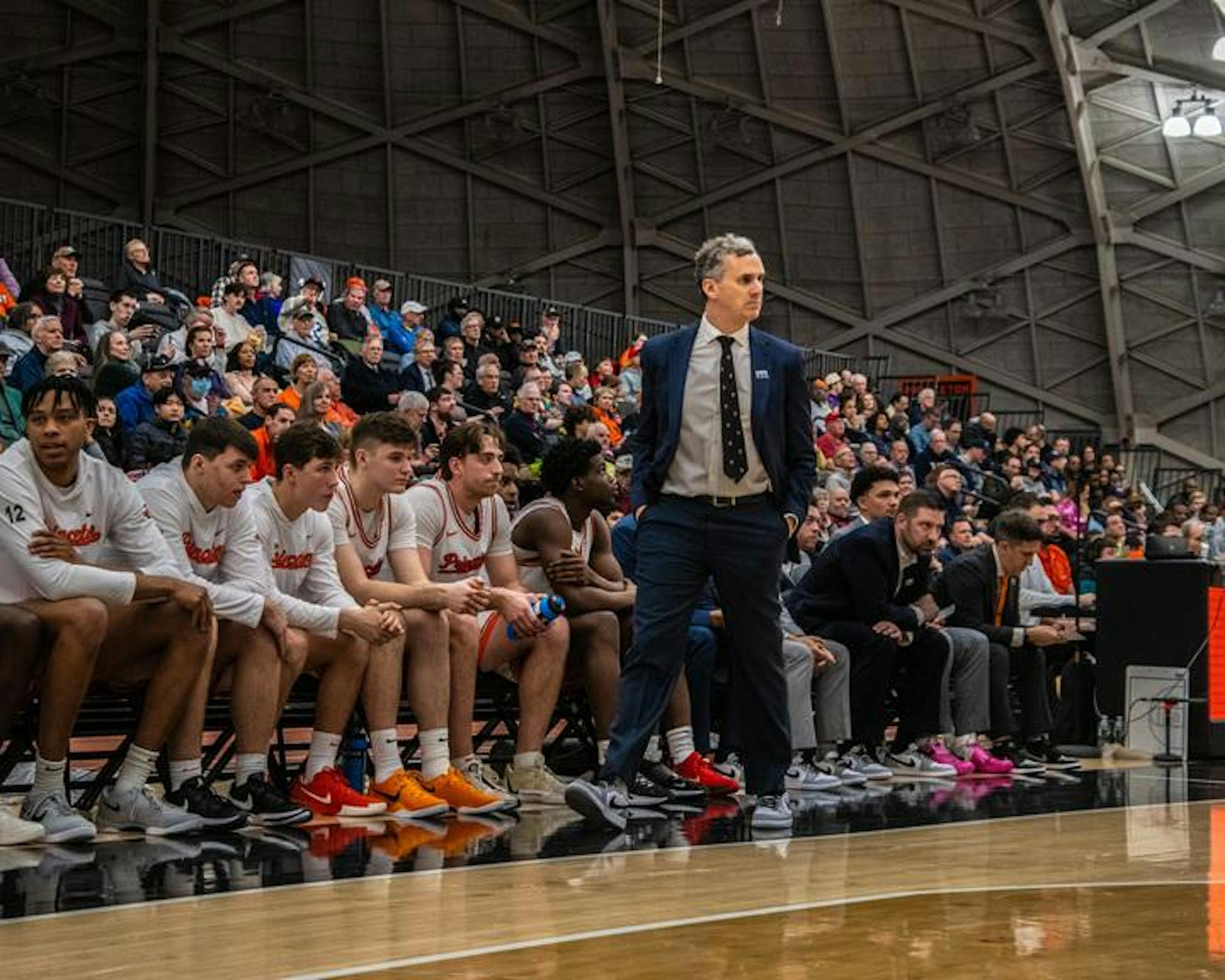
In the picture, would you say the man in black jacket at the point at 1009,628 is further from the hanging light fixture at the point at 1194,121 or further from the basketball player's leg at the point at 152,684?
the hanging light fixture at the point at 1194,121

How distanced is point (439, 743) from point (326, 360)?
8251mm

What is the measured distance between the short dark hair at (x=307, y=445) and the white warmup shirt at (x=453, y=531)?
0.75 meters

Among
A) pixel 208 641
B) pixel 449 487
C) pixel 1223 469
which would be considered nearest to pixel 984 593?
pixel 449 487

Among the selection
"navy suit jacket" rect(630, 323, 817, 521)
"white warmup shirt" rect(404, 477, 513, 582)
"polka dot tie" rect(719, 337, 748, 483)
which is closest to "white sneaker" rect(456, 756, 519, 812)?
"white warmup shirt" rect(404, 477, 513, 582)

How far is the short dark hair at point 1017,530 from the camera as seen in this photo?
9.17 meters

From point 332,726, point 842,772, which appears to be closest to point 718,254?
point 332,726

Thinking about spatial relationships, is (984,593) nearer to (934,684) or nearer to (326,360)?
(934,684)

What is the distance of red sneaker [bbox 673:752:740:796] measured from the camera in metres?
7.34

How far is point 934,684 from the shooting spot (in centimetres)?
880

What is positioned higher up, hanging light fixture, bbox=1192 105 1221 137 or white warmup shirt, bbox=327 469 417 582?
hanging light fixture, bbox=1192 105 1221 137

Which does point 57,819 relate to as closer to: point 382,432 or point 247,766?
point 247,766

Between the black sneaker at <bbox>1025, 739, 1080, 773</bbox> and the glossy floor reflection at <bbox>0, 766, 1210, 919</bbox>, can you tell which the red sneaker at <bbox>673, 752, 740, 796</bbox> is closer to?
the glossy floor reflection at <bbox>0, 766, 1210, 919</bbox>

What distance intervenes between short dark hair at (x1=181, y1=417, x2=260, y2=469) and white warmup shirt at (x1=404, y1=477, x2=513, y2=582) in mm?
1024

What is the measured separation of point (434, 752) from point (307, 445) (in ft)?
4.12
